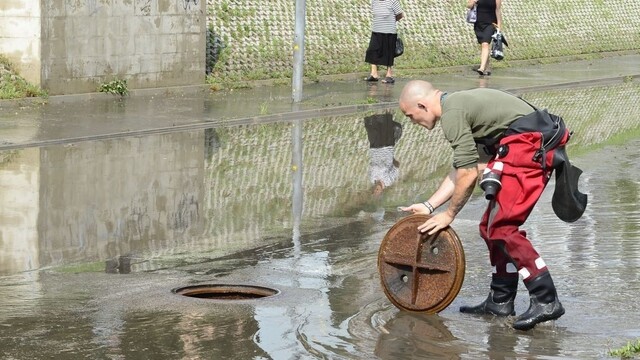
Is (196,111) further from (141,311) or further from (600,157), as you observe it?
(141,311)

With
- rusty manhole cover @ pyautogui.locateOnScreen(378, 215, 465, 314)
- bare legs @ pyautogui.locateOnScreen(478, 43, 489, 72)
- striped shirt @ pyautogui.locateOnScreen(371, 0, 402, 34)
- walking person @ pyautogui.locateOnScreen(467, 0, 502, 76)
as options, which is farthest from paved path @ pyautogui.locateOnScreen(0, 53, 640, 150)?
rusty manhole cover @ pyautogui.locateOnScreen(378, 215, 465, 314)

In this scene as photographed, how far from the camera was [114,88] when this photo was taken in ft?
63.3

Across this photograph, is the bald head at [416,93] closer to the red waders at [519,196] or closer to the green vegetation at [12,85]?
the red waders at [519,196]

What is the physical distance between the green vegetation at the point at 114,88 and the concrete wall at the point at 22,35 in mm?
1128

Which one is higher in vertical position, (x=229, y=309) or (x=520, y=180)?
(x=520, y=180)

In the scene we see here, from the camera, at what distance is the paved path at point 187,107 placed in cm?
1577

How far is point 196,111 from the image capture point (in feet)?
59.2

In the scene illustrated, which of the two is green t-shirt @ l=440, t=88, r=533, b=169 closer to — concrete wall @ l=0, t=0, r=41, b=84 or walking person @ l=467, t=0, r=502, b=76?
concrete wall @ l=0, t=0, r=41, b=84

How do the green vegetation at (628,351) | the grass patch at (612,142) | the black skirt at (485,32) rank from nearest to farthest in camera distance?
the green vegetation at (628,351)
the grass patch at (612,142)
the black skirt at (485,32)

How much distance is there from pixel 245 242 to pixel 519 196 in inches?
129

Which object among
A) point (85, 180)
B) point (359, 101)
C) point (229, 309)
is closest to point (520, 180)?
point (229, 309)

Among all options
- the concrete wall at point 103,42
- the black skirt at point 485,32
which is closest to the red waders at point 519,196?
the concrete wall at point 103,42

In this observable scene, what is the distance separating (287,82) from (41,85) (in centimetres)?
490

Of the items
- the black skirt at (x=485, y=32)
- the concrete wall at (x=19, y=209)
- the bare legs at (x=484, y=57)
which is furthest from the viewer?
the bare legs at (x=484, y=57)
